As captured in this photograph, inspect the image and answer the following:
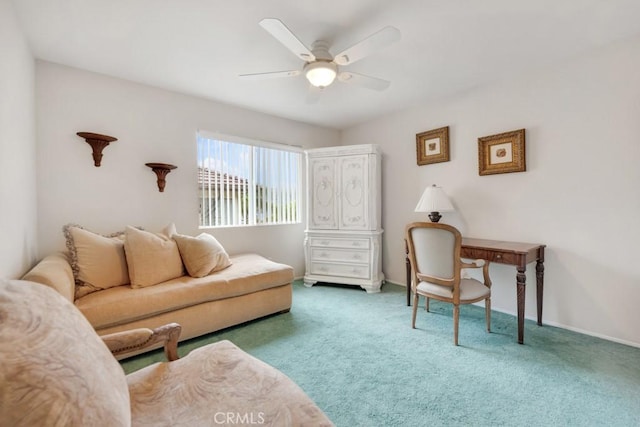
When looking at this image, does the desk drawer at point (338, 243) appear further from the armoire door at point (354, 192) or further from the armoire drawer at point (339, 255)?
the armoire door at point (354, 192)

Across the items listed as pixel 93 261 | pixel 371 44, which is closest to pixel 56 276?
pixel 93 261

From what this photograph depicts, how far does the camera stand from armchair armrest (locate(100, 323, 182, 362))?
1.19 meters

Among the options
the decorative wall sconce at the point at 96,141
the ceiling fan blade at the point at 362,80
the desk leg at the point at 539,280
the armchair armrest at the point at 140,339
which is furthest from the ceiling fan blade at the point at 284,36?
the desk leg at the point at 539,280

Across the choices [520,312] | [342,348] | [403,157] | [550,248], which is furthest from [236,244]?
[550,248]

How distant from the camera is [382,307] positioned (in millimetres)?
3020

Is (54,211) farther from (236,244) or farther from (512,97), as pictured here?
(512,97)

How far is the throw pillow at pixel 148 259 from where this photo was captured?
2.24 m

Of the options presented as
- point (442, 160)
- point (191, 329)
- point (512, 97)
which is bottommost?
point (191, 329)

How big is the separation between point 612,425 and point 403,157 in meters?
3.02

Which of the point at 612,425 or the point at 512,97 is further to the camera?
the point at 512,97

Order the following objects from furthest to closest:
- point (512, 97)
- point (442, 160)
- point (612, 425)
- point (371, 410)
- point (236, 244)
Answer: point (236, 244) < point (442, 160) < point (512, 97) < point (371, 410) < point (612, 425)

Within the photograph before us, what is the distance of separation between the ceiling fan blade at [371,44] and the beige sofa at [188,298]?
196 cm

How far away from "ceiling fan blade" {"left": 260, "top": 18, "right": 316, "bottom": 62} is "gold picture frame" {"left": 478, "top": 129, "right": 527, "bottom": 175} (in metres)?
2.09

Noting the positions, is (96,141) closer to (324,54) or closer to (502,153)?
(324,54)
